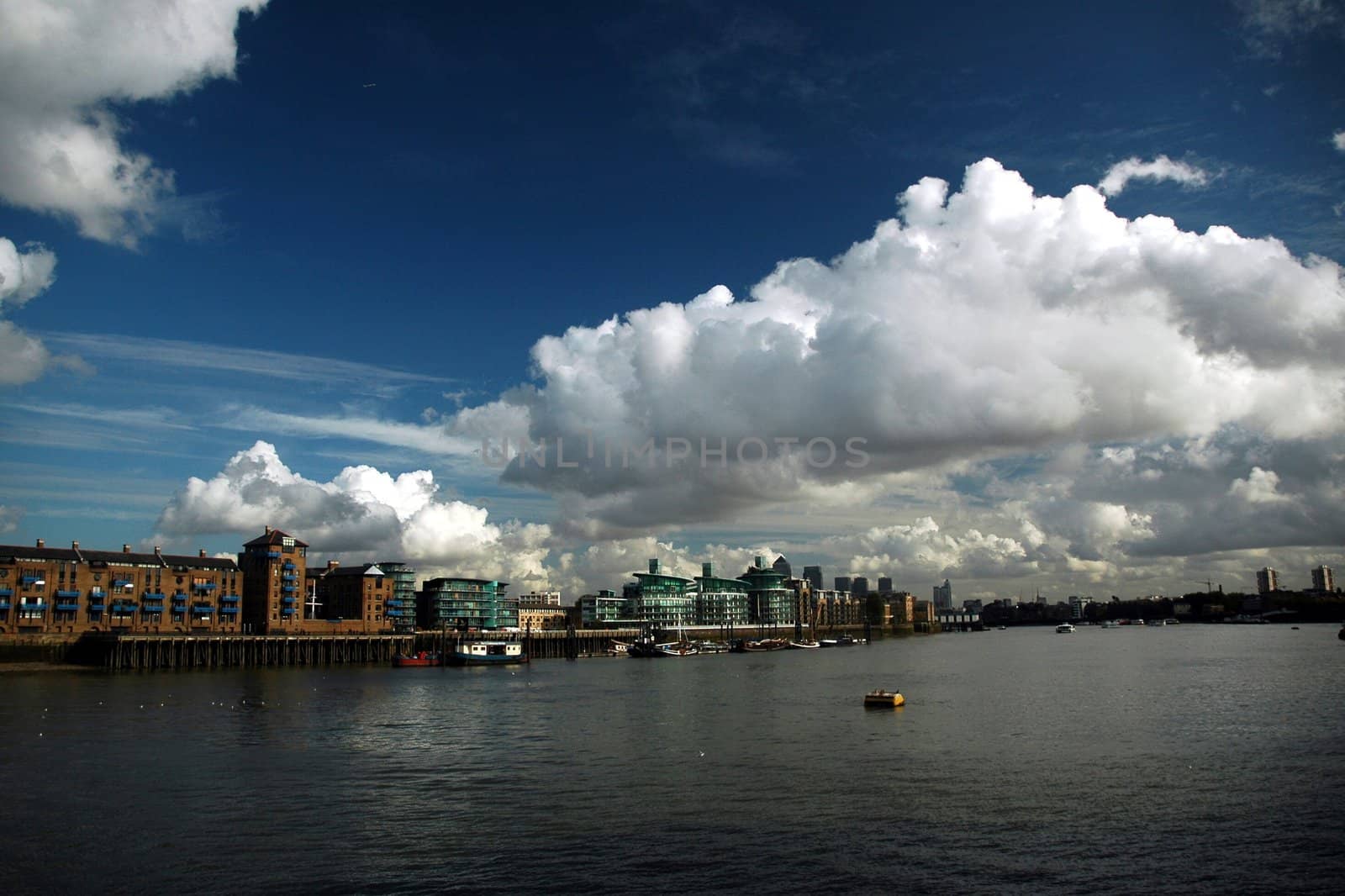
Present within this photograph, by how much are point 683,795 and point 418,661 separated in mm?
139015

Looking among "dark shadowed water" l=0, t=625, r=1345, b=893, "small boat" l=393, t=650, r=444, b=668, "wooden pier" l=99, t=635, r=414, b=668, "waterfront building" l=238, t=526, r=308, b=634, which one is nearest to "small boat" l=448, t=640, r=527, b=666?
"small boat" l=393, t=650, r=444, b=668

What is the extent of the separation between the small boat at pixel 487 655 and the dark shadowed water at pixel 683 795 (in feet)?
288

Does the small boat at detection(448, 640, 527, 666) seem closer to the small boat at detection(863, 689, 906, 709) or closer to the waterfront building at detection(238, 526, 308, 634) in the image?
the waterfront building at detection(238, 526, 308, 634)

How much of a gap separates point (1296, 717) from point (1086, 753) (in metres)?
25.3

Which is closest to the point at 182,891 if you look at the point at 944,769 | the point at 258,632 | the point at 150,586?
the point at 944,769

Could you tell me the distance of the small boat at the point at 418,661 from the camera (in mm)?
172750

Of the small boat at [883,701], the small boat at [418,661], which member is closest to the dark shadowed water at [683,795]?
the small boat at [883,701]

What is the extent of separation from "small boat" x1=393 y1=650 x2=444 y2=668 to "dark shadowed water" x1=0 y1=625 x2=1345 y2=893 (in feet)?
272

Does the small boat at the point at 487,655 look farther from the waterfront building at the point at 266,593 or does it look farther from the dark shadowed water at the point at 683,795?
the dark shadowed water at the point at 683,795

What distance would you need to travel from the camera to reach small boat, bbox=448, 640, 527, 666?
178125mm

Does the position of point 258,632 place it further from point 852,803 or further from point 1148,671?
point 852,803

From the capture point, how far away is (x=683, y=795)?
45.7 m

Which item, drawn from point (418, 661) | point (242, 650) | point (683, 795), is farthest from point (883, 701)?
point (242, 650)

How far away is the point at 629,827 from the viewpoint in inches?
1553
